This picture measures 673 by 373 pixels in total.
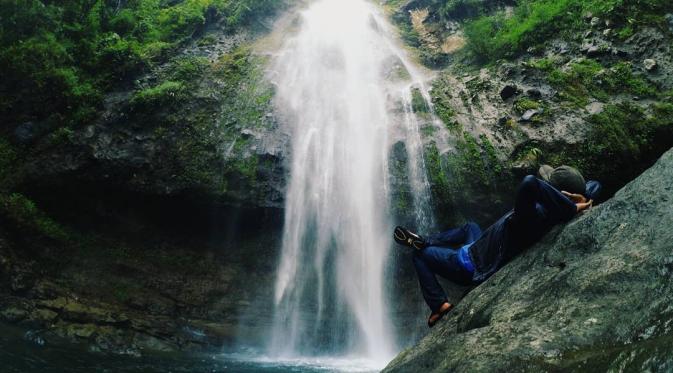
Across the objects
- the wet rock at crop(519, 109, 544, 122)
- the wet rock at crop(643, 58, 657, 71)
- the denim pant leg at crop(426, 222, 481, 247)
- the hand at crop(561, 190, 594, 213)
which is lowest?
the denim pant leg at crop(426, 222, 481, 247)

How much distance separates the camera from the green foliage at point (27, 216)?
10562 millimetres

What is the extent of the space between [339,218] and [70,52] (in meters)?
9.70

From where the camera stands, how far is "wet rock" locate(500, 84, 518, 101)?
1215cm

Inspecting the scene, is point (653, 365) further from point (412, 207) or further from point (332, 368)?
point (412, 207)

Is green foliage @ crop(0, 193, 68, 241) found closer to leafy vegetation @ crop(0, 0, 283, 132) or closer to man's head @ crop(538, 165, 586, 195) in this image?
leafy vegetation @ crop(0, 0, 283, 132)

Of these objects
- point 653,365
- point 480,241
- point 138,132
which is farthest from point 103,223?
point 653,365

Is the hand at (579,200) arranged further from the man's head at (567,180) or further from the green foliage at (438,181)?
the green foliage at (438,181)

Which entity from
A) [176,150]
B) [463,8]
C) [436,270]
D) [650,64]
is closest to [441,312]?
[436,270]

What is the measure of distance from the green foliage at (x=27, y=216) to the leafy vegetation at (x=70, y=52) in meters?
2.31

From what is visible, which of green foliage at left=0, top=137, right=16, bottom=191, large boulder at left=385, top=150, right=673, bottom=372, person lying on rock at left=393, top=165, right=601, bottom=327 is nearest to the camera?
large boulder at left=385, top=150, right=673, bottom=372

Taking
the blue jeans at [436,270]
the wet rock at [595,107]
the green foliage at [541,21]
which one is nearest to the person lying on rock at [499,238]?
the blue jeans at [436,270]

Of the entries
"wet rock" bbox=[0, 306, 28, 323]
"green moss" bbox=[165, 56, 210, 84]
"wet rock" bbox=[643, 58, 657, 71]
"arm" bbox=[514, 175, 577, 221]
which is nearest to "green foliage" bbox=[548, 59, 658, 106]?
"wet rock" bbox=[643, 58, 657, 71]

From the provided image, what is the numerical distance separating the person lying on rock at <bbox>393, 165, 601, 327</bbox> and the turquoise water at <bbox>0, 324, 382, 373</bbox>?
18.4ft

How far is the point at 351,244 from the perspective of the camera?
449 inches
